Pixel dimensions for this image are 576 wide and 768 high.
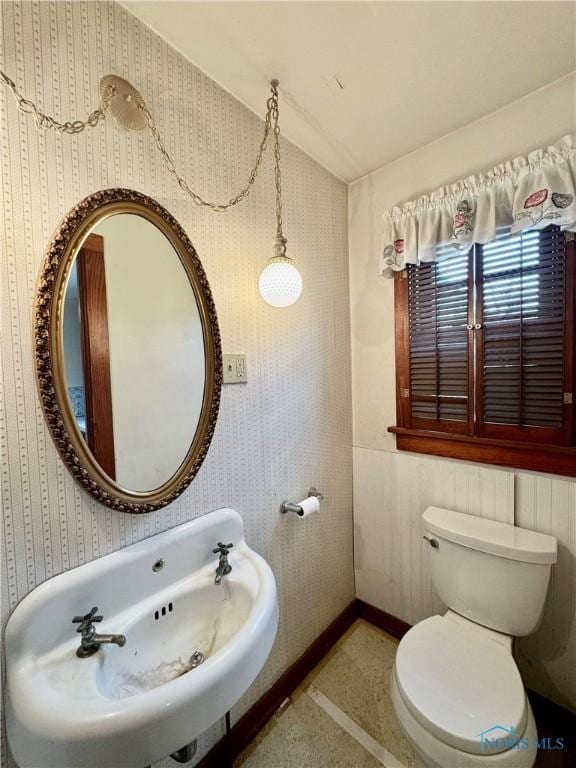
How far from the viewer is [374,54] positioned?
3.27ft

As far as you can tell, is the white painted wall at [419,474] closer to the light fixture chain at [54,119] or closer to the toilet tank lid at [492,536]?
the toilet tank lid at [492,536]

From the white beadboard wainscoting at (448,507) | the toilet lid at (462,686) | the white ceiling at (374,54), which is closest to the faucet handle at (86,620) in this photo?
the toilet lid at (462,686)

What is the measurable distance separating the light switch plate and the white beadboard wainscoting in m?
0.90

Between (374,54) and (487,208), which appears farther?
(487,208)

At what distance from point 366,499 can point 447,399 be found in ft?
2.31

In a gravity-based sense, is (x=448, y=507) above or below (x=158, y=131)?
below

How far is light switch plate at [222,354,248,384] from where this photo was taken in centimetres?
111

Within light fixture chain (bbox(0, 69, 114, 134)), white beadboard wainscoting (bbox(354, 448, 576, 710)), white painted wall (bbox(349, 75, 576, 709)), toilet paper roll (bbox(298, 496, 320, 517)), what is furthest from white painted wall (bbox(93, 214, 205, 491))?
white beadboard wainscoting (bbox(354, 448, 576, 710))

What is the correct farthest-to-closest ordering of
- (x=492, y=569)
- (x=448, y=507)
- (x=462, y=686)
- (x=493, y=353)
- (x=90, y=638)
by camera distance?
(x=448, y=507) → (x=493, y=353) → (x=492, y=569) → (x=462, y=686) → (x=90, y=638)

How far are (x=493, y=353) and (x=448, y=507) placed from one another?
0.72 meters

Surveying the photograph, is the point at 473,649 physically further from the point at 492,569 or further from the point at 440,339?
the point at 440,339

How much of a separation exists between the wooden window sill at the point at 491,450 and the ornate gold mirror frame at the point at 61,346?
3.43 ft

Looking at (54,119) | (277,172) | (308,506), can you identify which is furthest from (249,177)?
(308,506)

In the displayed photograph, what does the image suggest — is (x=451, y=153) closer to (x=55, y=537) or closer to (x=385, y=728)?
(x=55, y=537)
